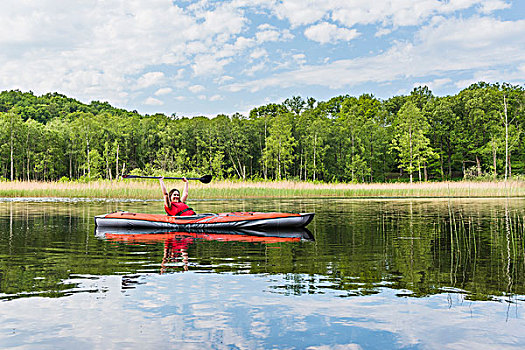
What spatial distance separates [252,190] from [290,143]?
1315 inches

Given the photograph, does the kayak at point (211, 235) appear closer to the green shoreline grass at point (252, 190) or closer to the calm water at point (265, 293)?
the calm water at point (265, 293)

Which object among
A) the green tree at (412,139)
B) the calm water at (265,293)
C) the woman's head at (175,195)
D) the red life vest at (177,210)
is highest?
the green tree at (412,139)

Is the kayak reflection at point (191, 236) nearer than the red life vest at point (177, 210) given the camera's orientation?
Yes

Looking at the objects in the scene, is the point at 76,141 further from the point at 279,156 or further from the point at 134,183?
the point at 134,183

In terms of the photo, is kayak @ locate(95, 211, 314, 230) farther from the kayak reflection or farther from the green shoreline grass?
the green shoreline grass

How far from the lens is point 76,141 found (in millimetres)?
65812

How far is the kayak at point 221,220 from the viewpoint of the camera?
1254 cm

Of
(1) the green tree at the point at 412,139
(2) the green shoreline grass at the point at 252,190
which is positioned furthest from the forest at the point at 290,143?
(2) the green shoreline grass at the point at 252,190

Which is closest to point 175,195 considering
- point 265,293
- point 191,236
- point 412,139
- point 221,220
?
point 191,236

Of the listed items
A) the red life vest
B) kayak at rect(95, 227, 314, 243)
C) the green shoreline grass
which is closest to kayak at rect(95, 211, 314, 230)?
kayak at rect(95, 227, 314, 243)

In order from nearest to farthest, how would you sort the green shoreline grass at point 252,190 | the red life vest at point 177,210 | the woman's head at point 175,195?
the red life vest at point 177,210, the woman's head at point 175,195, the green shoreline grass at point 252,190

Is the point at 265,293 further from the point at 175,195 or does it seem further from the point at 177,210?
the point at 175,195

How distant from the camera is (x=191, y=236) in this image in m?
12.4

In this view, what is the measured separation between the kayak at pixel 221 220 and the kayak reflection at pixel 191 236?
0.19 meters
